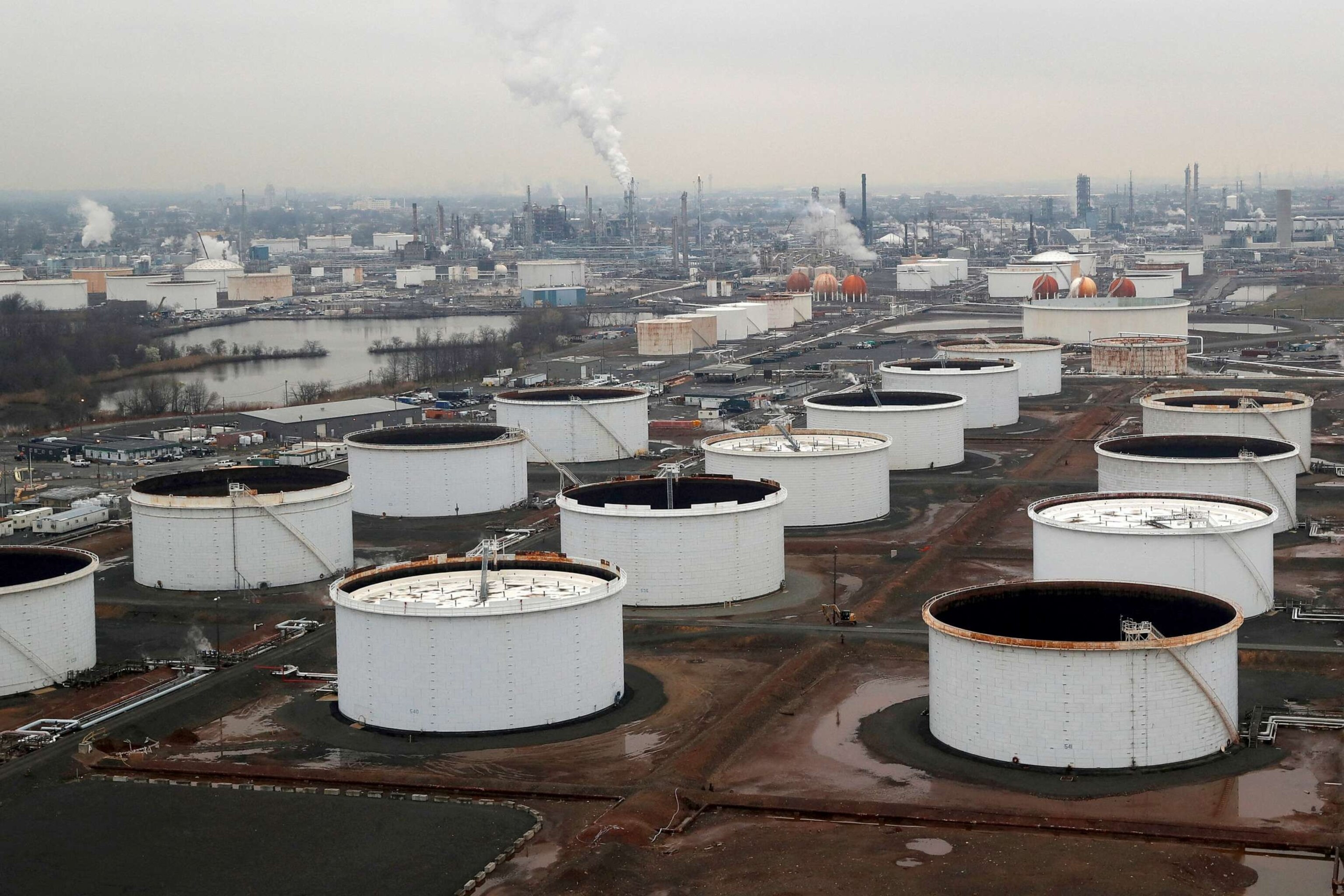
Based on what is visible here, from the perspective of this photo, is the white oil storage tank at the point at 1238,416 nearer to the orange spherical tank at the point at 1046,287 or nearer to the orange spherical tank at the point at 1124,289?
the orange spherical tank at the point at 1124,289

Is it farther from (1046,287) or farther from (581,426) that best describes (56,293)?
(581,426)

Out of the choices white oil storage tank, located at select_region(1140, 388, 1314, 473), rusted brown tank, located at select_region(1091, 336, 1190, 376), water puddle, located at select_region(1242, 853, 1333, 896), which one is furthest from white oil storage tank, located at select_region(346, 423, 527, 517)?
rusted brown tank, located at select_region(1091, 336, 1190, 376)

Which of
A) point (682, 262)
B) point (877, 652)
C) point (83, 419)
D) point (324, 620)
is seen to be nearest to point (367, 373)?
point (83, 419)

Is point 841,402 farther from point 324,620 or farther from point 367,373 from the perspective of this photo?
point 367,373

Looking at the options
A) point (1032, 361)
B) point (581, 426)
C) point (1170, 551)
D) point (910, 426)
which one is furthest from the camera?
point (1032, 361)

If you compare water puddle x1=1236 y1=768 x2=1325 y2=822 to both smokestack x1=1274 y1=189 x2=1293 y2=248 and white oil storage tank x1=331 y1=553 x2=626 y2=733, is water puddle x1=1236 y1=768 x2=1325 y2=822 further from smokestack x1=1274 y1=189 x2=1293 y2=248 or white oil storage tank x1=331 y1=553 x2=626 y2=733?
smokestack x1=1274 y1=189 x2=1293 y2=248

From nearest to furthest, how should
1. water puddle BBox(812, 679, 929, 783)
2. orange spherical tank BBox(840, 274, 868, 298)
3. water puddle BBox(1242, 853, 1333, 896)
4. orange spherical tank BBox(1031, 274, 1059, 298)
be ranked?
water puddle BBox(1242, 853, 1333, 896)
water puddle BBox(812, 679, 929, 783)
orange spherical tank BBox(1031, 274, 1059, 298)
orange spherical tank BBox(840, 274, 868, 298)

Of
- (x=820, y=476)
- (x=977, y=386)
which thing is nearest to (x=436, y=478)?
(x=820, y=476)
